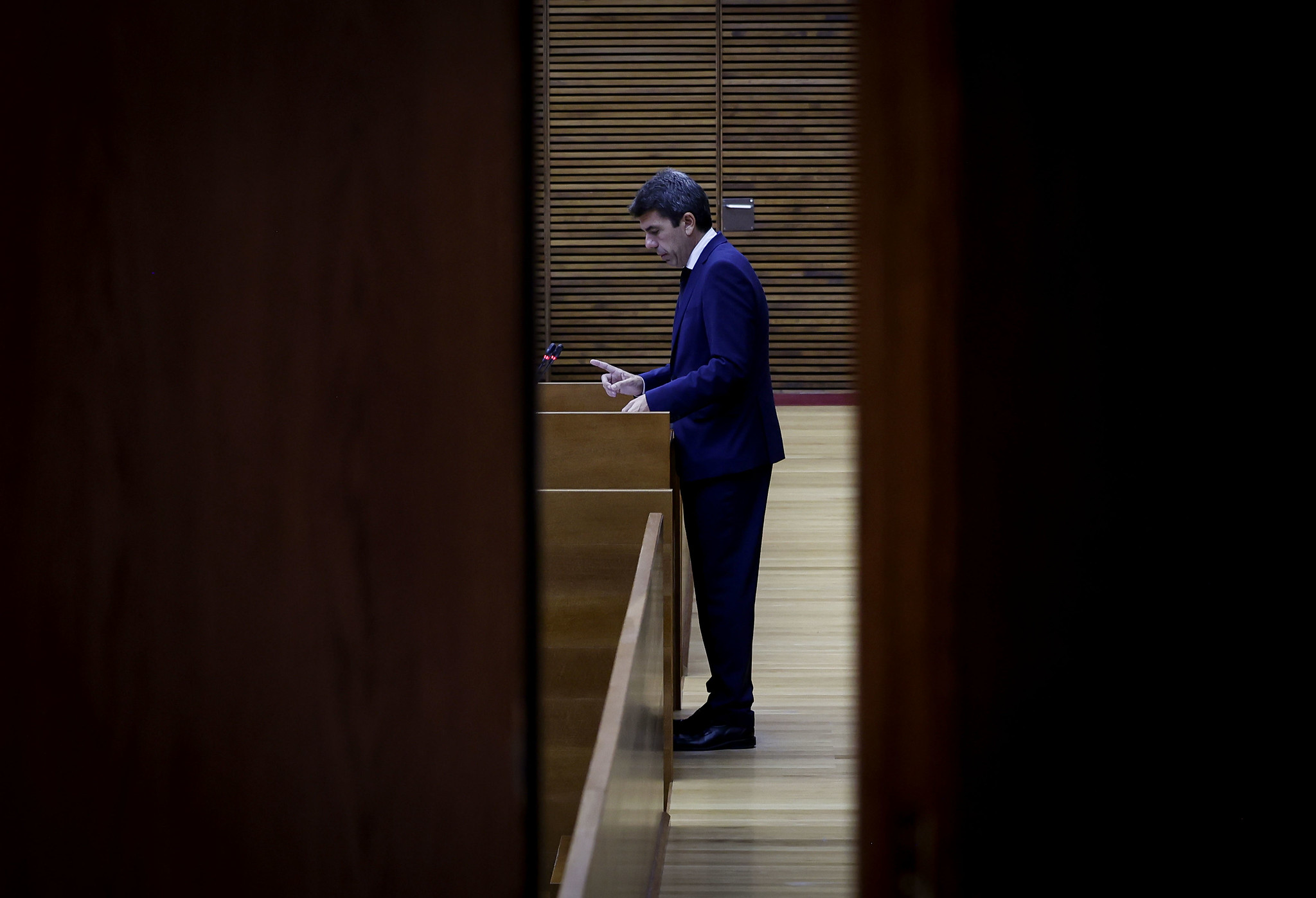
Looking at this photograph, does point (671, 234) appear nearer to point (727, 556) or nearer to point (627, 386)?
point (627, 386)

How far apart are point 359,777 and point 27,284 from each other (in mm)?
346

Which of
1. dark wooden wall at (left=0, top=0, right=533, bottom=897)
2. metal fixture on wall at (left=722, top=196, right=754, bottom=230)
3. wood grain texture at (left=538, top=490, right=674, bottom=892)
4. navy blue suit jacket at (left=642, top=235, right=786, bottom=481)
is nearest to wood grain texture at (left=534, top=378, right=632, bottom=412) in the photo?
navy blue suit jacket at (left=642, top=235, right=786, bottom=481)

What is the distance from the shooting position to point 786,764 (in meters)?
2.60

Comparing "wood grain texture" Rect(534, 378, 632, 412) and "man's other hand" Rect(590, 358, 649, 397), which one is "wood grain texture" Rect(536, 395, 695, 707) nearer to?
"wood grain texture" Rect(534, 378, 632, 412)

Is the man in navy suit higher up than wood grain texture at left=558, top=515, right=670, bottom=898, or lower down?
higher up

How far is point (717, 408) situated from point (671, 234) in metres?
0.40

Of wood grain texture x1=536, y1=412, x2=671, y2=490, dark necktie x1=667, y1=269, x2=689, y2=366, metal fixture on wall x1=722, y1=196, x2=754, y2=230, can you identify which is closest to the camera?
wood grain texture x1=536, y1=412, x2=671, y2=490

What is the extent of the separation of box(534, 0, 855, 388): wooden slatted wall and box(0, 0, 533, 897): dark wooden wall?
6735 millimetres

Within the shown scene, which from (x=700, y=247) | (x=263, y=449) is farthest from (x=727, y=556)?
(x=263, y=449)

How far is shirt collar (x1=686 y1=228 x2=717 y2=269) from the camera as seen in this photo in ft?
8.36

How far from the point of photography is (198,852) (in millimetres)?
688

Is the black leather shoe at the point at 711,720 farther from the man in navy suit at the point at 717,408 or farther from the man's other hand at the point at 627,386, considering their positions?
the man's other hand at the point at 627,386

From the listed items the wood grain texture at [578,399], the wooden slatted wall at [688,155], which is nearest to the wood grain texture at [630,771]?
the wood grain texture at [578,399]

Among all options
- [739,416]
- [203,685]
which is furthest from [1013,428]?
[739,416]
